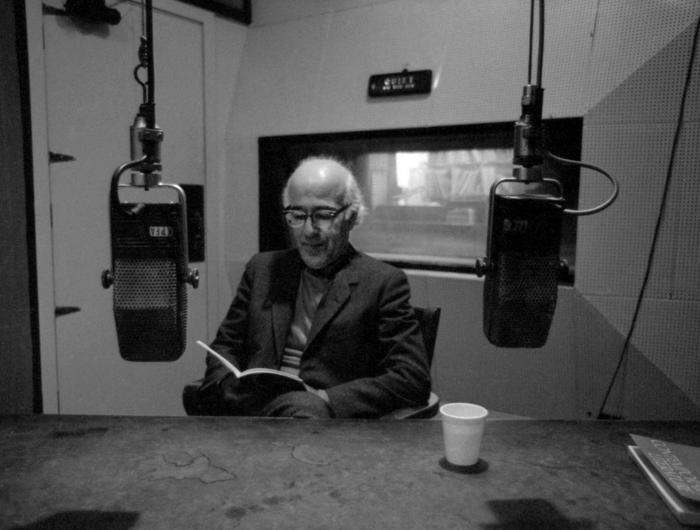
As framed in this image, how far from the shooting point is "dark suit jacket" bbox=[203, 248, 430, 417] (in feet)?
6.48

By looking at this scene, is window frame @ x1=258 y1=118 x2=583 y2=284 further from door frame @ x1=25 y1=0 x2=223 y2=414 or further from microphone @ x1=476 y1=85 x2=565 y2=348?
microphone @ x1=476 y1=85 x2=565 y2=348

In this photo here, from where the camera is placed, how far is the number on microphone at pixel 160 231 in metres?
0.96

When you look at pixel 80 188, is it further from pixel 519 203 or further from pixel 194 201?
pixel 519 203

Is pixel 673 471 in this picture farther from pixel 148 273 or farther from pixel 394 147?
pixel 394 147

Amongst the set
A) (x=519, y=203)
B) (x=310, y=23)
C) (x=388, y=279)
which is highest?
(x=310, y=23)

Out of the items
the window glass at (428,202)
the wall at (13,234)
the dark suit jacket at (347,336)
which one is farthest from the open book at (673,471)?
the wall at (13,234)

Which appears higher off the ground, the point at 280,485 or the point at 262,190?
the point at 262,190

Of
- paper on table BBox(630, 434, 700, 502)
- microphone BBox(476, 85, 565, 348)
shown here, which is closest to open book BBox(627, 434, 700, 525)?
paper on table BBox(630, 434, 700, 502)

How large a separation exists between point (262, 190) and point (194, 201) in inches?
16.1

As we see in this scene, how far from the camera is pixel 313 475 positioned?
1.18 meters

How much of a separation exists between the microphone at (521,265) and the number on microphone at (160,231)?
1.67 feet

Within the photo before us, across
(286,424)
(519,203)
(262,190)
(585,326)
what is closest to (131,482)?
(286,424)

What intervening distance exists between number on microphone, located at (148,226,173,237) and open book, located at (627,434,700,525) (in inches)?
38.9

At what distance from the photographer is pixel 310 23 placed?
11.1 ft
